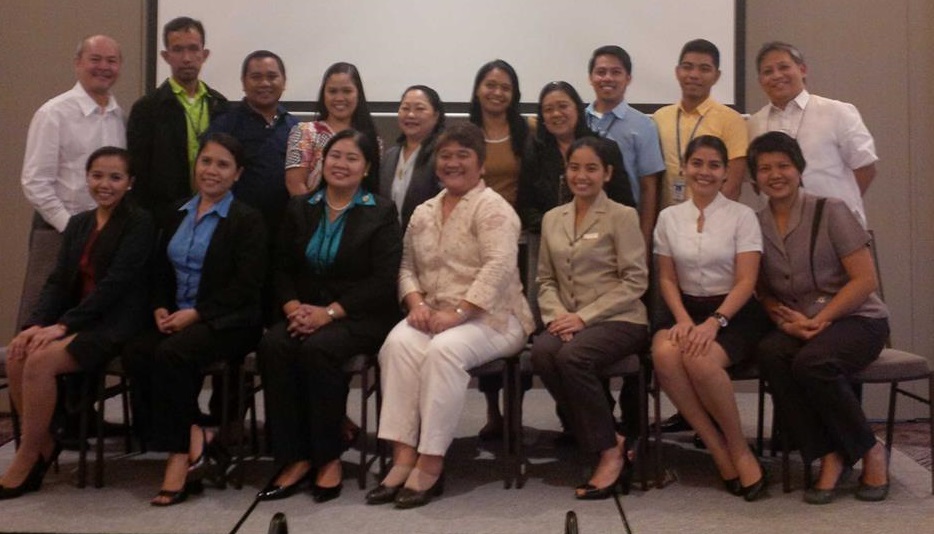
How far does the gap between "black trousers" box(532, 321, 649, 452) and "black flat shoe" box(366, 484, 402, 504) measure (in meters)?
0.64

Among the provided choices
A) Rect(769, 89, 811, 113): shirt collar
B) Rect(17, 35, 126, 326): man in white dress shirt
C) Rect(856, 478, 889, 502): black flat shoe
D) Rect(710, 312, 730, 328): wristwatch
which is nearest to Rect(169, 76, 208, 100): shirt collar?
Rect(17, 35, 126, 326): man in white dress shirt

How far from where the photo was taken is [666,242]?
3482mm

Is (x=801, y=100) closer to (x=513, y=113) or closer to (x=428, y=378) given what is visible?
(x=513, y=113)

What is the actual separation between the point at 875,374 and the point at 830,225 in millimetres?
521

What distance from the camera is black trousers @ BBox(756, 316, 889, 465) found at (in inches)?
125

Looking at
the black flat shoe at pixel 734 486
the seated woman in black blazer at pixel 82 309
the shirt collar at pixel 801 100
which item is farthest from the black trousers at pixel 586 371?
the seated woman in black blazer at pixel 82 309

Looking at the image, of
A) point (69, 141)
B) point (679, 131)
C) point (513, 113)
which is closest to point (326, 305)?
point (513, 113)

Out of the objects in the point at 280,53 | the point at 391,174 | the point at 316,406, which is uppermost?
the point at 280,53

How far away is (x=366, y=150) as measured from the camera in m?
3.53

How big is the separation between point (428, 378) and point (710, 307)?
102 centimetres

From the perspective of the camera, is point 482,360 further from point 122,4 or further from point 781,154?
point 122,4

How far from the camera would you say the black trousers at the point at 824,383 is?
3170 millimetres

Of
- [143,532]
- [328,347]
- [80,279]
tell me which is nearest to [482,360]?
[328,347]

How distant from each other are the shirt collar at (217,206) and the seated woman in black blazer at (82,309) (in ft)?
0.48
